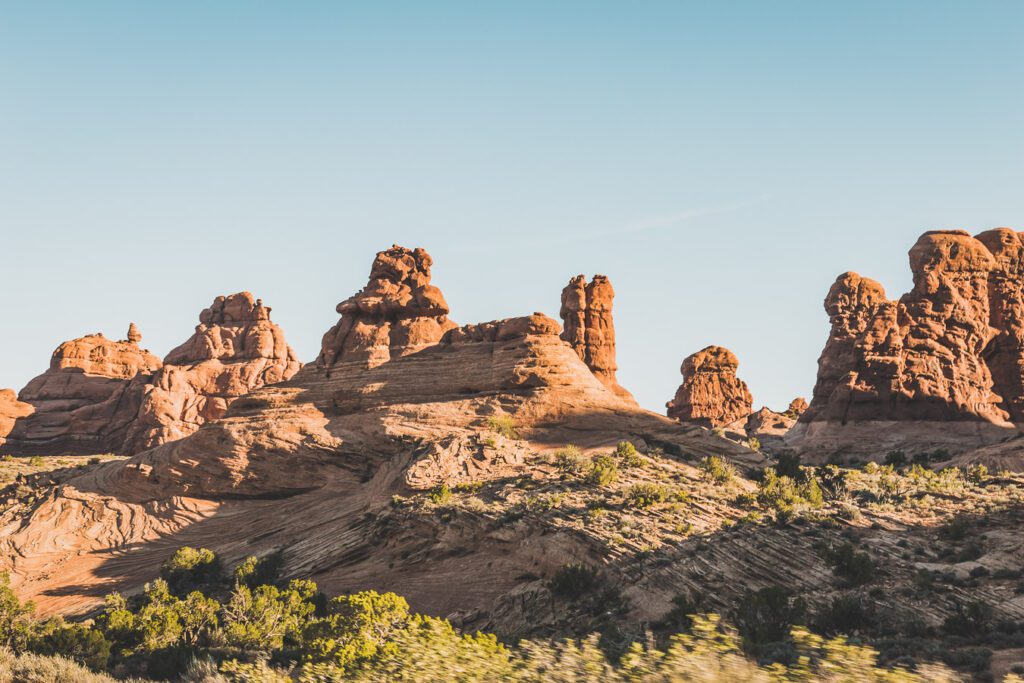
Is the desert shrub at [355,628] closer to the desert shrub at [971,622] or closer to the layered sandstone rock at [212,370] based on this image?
the desert shrub at [971,622]

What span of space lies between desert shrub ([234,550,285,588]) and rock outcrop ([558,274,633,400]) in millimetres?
49405

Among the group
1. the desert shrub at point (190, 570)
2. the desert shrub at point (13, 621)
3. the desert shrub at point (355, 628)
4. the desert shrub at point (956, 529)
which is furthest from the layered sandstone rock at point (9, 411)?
the desert shrub at point (956, 529)

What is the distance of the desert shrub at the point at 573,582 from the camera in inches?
1417

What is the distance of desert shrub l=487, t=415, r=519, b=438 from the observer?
172 ft

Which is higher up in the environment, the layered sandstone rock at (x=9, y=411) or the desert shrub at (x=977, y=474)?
the layered sandstone rock at (x=9, y=411)

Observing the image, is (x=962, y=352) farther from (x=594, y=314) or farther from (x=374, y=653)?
(x=374, y=653)

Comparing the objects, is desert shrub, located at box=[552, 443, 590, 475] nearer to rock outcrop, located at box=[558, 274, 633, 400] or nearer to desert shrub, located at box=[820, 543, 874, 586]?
desert shrub, located at box=[820, 543, 874, 586]

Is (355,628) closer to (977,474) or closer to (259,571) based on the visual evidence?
(259,571)

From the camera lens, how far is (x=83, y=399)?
103250mm

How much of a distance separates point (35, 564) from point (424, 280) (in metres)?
28.8

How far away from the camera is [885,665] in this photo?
2580cm

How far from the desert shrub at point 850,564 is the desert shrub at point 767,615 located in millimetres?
3220

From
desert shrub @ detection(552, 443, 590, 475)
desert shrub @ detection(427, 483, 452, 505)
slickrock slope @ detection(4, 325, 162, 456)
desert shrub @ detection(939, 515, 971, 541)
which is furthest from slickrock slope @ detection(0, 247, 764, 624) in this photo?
slickrock slope @ detection(4, 325, 162, 456)

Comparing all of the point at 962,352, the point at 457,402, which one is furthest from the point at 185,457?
the point at 962,352
